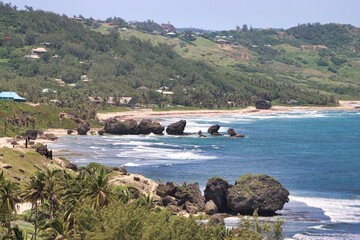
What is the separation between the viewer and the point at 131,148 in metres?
193

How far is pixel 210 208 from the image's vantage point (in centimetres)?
11238

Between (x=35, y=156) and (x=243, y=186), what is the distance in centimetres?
4203

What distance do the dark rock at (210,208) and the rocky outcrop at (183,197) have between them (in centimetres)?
135

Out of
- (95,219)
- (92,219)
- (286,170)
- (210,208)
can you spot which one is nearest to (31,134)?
(286,170)

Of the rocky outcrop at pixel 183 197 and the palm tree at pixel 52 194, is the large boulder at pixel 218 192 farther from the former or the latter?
the palm tree at pixel 52 194

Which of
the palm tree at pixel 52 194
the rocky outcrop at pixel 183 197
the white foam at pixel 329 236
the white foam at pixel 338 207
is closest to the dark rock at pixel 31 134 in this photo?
the rocky outcrop at pixel 183 197

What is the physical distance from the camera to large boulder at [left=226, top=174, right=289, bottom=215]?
112 m

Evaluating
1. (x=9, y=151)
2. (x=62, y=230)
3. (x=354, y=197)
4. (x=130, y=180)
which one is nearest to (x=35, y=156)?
(x=9, y=151)

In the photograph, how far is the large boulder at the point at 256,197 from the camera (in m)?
112

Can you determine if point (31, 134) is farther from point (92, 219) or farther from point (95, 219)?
point (95, 219)

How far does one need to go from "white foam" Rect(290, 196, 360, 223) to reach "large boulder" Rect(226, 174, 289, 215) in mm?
8037

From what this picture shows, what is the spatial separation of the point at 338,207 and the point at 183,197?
25.9m

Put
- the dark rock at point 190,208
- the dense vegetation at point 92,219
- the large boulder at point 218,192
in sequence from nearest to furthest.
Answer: the dense vegetation at point 92,219
the dark rock at point 190,208
the large boulder at point 218,192

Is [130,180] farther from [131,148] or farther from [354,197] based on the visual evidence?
[131,148]
